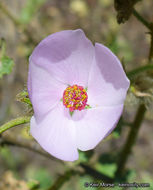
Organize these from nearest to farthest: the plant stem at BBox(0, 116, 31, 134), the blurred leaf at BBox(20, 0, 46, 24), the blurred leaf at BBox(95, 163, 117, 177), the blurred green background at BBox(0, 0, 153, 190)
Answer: the plant stem at BBox(0, 116, 31, 134) → the blurred leaf at BBox(95, 163, 117, 177) → the blurred green background at BBox(0, 0, 153, 190) → the blurred leaf at BBox(20, 0, 46, 24)

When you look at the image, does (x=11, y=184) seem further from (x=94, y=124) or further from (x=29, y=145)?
(x=94, y=124)

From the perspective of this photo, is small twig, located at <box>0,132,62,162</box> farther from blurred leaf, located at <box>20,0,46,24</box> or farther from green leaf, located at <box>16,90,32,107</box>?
blurred leaf, located at <box>20,0,46,24</box>

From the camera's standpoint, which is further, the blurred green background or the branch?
the blurred green background

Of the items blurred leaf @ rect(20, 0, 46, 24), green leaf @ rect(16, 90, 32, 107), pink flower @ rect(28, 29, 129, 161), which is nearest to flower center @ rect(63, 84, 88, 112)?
pink flower @ rect(28, 29, 129, 161)

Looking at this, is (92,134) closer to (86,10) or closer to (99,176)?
(99,176)

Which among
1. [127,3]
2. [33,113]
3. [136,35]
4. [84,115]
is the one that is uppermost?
[127,3]

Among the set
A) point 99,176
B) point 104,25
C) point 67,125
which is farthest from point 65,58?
point 104,25

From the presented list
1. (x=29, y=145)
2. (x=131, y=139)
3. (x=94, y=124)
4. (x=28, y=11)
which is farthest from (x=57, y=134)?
(x=28, y=11)

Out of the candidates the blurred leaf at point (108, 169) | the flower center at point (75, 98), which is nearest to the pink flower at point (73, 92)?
the flower center at point (75, 98)
